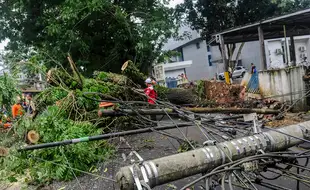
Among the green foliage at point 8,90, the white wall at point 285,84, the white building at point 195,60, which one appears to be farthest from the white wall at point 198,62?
the green foliage at point 8,90

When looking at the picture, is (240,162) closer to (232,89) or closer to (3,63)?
(3,63)

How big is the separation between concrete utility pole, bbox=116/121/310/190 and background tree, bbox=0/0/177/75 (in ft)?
31.7

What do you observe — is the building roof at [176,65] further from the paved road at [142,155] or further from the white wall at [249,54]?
the paved road at [142,155]

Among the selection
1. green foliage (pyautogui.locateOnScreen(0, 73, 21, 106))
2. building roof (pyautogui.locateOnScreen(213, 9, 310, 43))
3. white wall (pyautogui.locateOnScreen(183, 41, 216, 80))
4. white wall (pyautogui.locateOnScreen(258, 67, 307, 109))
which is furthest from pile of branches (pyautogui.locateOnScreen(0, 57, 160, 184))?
white wall (pyautogui.locateOnScreen(183, 41, 216, 80))

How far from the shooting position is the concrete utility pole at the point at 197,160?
5.66ft

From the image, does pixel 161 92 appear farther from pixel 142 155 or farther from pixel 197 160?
pixel 197 160

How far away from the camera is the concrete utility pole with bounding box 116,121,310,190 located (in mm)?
1726

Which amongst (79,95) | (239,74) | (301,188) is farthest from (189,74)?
(301,188)

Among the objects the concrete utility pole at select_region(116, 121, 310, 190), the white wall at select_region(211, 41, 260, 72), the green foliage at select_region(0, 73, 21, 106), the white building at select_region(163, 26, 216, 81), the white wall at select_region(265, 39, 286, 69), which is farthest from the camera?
the white building at select_region(163, 26, 216, 81)

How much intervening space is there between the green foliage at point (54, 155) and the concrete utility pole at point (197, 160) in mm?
2652

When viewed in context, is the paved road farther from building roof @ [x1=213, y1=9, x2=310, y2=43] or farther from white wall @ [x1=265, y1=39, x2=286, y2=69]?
white wall @ [x1=265, y1=39, x2=286, y2=69]

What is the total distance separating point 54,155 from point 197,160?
331cm

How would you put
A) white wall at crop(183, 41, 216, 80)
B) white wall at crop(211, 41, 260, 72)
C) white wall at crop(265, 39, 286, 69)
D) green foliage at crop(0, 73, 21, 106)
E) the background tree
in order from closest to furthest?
green foliage at crop(0, 73, 21, 106), the background tree, white wall at crop(265, 39, 286, 69), white wall at crop(211, 41, 260, 72), white wall at crop(183, 41, 216, 80)

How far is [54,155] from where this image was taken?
4.41 m
